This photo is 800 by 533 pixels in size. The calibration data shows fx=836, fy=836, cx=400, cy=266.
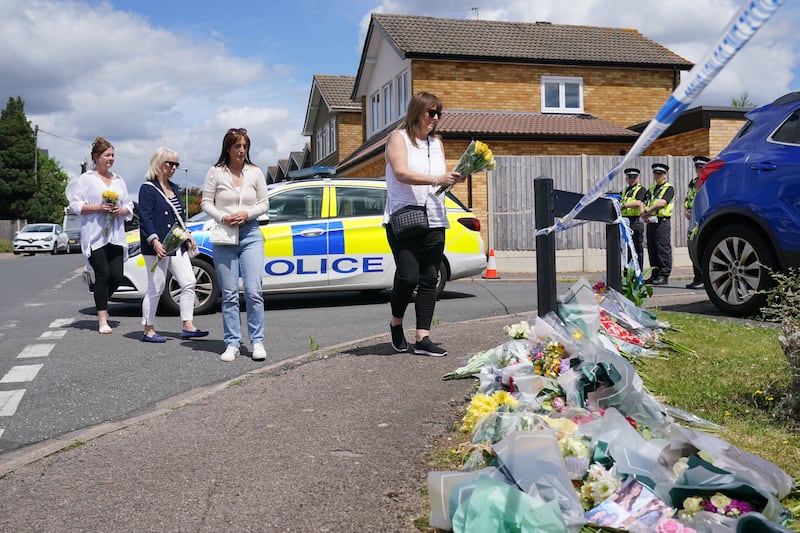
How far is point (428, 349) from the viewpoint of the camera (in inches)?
241

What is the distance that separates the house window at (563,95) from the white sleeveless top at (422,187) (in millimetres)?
20267

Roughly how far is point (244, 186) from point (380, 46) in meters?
23.0

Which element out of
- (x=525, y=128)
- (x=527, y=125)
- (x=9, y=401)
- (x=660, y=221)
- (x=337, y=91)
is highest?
(x=337, y=91)

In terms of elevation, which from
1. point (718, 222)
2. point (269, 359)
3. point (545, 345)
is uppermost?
point (718, 222)

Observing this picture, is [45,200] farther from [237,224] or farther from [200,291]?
[237,224]

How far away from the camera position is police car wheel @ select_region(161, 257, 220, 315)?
9.92 m

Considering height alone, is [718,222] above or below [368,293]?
above

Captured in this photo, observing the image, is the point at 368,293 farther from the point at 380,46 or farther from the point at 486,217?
the point at 380,46

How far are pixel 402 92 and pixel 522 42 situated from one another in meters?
4.09

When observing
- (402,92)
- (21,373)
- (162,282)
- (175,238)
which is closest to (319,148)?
(402,92)

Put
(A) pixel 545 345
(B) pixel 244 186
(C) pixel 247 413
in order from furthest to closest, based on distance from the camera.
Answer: (B) pixel 244 186 → (C) pixel 247 413 → (A) pixel 545 345

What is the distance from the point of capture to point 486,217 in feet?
60.4

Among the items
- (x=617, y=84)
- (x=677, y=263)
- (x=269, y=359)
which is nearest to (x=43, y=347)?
(x=269, y=359)

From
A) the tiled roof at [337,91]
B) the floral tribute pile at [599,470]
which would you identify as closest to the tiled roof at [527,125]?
the tiled roof at [337,91]
